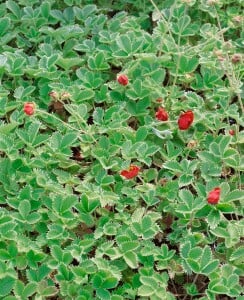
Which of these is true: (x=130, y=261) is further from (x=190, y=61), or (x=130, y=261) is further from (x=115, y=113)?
(x=190, y=61)

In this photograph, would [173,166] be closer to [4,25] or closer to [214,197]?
[214,197]

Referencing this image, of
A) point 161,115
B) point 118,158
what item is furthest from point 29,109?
point 161,115

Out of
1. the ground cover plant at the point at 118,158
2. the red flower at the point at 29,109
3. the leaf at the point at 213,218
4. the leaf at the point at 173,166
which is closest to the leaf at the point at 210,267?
the ground cover plant at the point at 118,158

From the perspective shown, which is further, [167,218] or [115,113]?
[115,113]


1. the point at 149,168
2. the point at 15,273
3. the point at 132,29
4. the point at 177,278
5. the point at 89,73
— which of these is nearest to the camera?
the point at 15,273

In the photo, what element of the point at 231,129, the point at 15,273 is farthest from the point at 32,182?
the point at 231,129

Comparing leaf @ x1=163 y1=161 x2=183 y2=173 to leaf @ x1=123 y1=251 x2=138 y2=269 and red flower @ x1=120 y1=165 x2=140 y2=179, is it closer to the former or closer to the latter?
red flower @ x1=120 y1=165 x2=140 y2=179

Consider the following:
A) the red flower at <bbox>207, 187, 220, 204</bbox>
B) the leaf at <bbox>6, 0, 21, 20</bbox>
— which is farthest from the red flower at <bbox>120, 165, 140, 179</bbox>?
the leaf at <bbox>6, 0, 21, 20</bbox>
